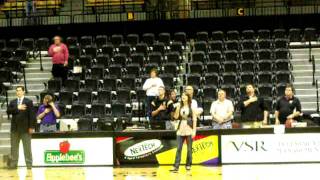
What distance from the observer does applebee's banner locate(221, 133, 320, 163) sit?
608 inches

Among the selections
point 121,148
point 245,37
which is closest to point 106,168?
point 121,148

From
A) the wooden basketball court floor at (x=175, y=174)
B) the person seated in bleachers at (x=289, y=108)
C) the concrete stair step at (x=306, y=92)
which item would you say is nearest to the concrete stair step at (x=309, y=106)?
the concrete stair step at (x=306, y=92)

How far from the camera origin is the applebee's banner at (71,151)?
15.9 m

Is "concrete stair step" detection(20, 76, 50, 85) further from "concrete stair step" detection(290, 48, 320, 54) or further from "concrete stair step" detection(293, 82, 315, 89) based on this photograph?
"concrete stair step" detection(290, 48, 320, 54)

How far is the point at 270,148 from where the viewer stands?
613 inches

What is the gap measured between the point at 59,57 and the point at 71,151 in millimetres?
4822

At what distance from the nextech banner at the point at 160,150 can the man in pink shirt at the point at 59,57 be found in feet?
16.6

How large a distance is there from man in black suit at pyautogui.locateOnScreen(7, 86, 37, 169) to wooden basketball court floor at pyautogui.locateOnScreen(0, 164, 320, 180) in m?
0.57

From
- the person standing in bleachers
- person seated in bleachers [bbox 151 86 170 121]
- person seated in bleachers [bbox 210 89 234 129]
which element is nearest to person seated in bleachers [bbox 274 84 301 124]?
person seated in bleachers [bbox 210 89 234 129]

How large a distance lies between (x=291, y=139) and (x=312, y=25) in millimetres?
10066

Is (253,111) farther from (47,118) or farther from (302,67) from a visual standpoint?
(302,67)

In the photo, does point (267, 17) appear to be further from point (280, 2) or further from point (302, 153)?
point (302, 153)

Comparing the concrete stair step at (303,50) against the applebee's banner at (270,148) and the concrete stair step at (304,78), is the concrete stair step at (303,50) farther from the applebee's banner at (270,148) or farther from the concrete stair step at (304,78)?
the applebee's banner at (270,148)

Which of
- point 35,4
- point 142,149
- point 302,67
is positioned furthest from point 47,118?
point 35,4
